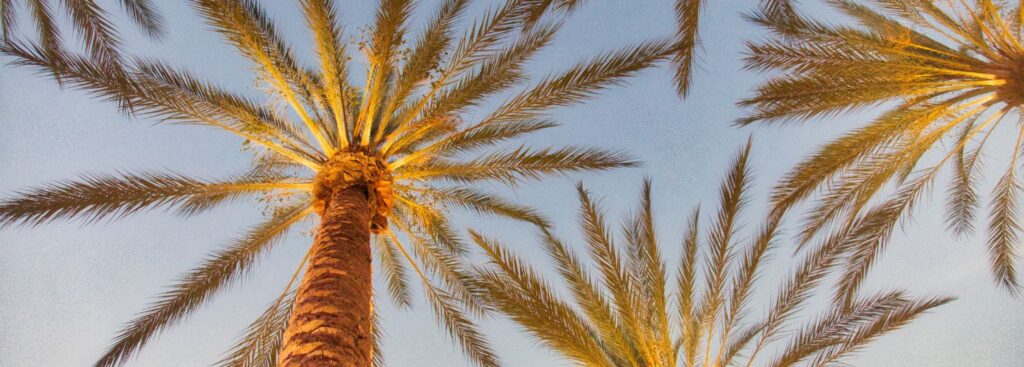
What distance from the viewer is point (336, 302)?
13.3 feet

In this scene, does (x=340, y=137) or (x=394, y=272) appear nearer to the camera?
(x=340, y=137)

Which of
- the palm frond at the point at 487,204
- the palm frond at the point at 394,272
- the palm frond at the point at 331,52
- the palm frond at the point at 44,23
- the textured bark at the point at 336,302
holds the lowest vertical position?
the textured bark at the point at 336,302

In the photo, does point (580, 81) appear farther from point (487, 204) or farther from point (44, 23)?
point (44, 23)

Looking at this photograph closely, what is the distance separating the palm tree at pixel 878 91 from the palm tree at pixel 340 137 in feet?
6.47

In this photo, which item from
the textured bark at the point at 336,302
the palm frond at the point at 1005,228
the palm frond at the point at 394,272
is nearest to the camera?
the textured bark at the point at 336,302

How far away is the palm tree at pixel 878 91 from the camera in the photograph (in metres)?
6.42

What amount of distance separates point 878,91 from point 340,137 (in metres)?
5.87

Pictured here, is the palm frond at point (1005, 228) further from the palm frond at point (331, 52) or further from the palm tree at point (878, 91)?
the palm frond at point (331, 52)

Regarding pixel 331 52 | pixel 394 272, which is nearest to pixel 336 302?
pixel 331 52

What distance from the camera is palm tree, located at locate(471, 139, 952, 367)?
5984 millimetres

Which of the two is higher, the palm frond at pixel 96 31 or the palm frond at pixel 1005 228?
the palm frond at pixel 96 31

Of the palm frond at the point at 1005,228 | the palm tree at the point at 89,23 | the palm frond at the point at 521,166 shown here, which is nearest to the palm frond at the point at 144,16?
the palm tree at the point at 89,23

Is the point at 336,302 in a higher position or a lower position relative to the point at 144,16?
lower

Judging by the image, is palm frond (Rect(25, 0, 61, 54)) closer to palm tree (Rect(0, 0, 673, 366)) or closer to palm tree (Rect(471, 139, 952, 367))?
palm tree (Rect(0, 0, 673, 366))
